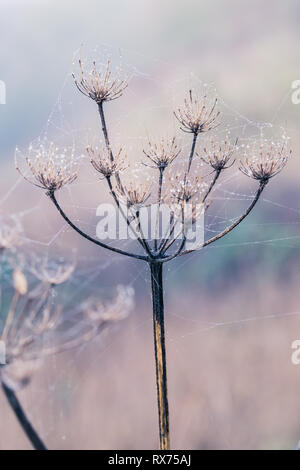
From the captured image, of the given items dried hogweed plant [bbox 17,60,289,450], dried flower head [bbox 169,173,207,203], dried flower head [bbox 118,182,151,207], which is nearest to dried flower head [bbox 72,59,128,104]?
dried hogweed plant [bbox 17,60,289,450]

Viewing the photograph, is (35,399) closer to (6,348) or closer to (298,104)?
A: (6,348)

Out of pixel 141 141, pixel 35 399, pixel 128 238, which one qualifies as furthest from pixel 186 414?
pixel 141 141

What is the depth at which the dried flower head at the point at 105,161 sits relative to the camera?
3.55 metres

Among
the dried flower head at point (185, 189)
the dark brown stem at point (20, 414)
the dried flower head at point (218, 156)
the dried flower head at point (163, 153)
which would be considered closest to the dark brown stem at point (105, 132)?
the dried flower head at point (163, 153)

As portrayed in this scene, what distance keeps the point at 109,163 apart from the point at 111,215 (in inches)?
58.1

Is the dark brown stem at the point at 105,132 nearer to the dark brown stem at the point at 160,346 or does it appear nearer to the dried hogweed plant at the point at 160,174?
the dried hogweed plant at the point at 160,174

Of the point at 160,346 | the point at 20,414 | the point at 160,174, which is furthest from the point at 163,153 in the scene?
the point at 20,414

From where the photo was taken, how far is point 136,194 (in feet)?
11.9

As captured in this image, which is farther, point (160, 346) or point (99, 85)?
point (160, 346)

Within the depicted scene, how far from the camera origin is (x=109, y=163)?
3551mm

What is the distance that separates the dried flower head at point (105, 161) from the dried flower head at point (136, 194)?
16cm

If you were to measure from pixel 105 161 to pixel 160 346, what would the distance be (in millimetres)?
1532

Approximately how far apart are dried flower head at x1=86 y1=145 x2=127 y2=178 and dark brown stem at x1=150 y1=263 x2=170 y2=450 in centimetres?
81

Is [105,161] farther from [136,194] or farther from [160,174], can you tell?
[160,174]
